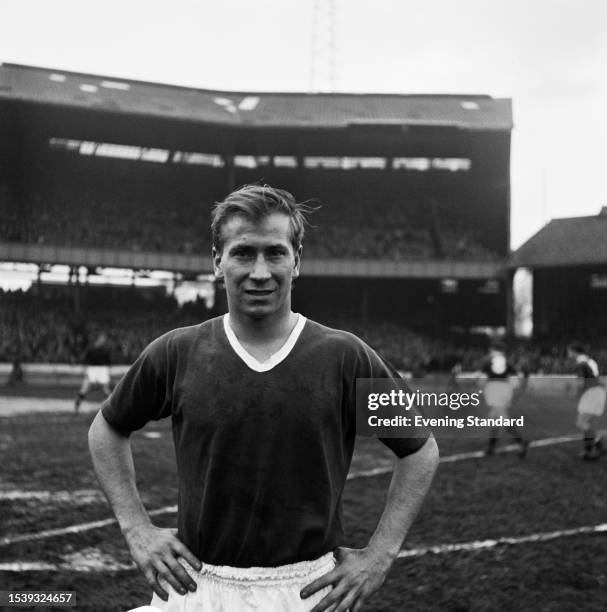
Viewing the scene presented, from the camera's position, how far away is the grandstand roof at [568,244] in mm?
31000

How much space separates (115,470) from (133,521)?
18 centimetres

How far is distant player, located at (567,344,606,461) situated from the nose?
9278 millimetres

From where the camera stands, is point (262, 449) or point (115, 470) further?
point (115, 470)

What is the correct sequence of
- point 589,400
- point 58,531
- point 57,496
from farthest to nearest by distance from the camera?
point 589,400, point 57,496, point 58,531

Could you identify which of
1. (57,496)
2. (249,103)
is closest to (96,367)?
(57,496)

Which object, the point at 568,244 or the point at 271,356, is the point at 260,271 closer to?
the point at 271,356

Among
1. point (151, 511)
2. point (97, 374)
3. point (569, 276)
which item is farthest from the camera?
point (569, 276)

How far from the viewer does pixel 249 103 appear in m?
36.0

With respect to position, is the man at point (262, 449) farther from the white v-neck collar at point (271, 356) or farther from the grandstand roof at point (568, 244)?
the grandstand roof at point (568, 244)

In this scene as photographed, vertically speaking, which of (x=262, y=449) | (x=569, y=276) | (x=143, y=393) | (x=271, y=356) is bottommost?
(x=262, y=449)

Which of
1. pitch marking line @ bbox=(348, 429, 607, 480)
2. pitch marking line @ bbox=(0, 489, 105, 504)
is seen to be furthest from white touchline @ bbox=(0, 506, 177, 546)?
pitch marking line @ bbox=(348, 429, 607, 480)

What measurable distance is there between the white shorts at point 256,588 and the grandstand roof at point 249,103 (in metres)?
32.0

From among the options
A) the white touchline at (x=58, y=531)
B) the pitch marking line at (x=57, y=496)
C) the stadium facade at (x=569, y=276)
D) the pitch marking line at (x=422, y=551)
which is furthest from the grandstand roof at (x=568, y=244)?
the white touchline at (x=58, y=531)

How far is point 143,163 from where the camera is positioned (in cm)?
3644
